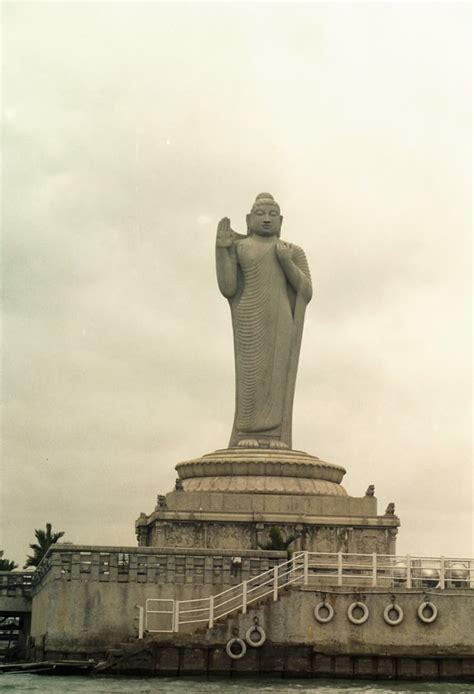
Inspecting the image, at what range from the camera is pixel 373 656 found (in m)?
24.0

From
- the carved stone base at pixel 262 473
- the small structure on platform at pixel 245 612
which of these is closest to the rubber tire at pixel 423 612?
the small structure on platform at pixel 245 612

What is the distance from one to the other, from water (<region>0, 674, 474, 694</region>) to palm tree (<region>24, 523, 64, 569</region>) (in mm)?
25269

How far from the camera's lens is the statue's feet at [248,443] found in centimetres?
4200

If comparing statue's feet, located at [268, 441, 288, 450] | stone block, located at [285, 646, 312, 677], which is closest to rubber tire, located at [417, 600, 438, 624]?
stone block, located at [285, 646, 312, 677]

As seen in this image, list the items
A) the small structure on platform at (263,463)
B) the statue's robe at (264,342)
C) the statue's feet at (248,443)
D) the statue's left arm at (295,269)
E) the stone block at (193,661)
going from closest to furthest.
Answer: the stone block at (193,661), the small structure on platform at (263,463), the statue's feet at (248,443), the statue's robe at (264,342), the statue's left arm at (295,269)

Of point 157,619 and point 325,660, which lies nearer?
point 325,660

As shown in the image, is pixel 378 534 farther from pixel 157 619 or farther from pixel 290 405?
pixel 157 619

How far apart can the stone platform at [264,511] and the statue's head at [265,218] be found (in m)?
8.42

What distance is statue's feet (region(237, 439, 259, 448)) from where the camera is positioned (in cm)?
4200

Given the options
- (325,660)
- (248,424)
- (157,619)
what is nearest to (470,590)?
(325,660)

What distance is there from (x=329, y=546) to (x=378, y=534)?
1673mm

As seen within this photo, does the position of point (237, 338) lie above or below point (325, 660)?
above

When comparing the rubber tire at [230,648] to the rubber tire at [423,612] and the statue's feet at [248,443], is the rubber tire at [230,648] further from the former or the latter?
the statue's feet at [248,443]

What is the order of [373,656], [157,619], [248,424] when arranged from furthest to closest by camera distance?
[248,424]
[157,619]
[373,656]
